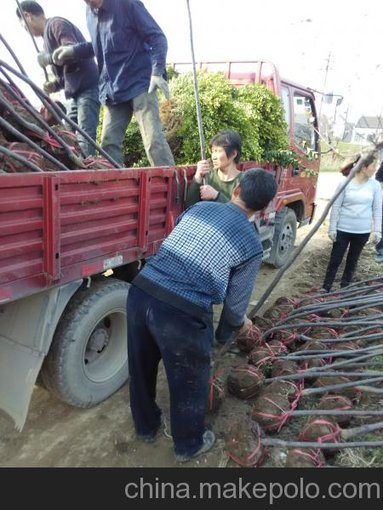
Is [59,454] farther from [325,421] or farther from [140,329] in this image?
[325,421]

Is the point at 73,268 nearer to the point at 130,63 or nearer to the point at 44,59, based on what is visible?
the point at 130,63

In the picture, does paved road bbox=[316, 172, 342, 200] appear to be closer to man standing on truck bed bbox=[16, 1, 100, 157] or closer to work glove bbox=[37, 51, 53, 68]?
man standing on truck bed bbox=[16, 1, 100, 157]

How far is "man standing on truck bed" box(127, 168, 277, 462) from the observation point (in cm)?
212

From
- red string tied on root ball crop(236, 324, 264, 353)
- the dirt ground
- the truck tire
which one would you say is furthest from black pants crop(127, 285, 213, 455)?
the truck tire

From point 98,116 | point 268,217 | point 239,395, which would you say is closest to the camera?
point 239,395

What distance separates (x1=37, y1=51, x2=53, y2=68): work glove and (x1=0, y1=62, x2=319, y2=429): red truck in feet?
6.21

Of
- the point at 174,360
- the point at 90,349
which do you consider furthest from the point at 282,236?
the point at 174,360

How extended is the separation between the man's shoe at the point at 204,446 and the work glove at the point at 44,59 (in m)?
3.70

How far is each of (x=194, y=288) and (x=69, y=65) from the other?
3085 mm

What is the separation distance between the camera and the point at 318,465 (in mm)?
2240

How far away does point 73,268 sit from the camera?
8.29 ft
